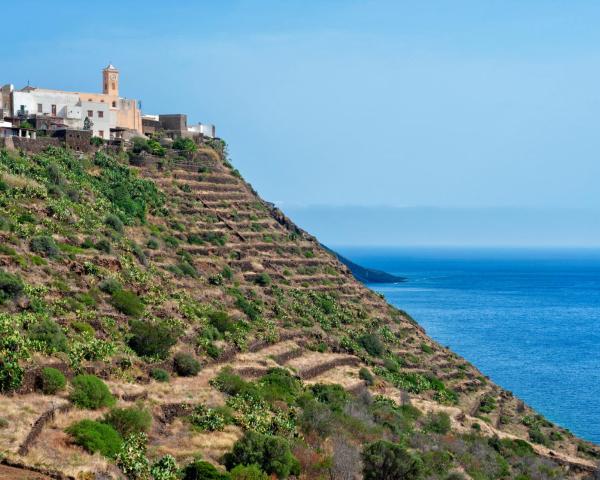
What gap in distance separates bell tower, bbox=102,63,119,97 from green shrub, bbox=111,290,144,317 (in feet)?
133

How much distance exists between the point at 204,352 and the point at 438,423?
13.8 metres

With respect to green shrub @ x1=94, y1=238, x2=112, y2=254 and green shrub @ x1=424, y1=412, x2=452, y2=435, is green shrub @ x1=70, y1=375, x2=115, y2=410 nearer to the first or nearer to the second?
green shrub @ x1=94, y1=238, x2=112, y2=254

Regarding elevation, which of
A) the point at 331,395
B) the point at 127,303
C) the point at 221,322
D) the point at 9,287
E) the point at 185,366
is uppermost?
the point at 9,287

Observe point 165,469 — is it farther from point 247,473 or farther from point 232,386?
point 232,386

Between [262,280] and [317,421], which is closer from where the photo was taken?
[317,421]

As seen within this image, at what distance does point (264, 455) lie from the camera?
28688 millimetres

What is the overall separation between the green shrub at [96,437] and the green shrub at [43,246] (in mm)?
17005

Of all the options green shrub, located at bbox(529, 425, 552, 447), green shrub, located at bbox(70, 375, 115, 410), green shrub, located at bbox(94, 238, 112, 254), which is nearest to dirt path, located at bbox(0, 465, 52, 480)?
green shrub, located at bbox(70, 375, 115, 410)

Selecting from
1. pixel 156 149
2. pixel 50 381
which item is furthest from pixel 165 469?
pixel 156 149

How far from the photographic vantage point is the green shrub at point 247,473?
87.8 feet

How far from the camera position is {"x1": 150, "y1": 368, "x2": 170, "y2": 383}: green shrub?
3678cm

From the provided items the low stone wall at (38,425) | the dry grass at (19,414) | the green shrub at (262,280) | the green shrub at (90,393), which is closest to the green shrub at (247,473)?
the green shrub at (90,393)

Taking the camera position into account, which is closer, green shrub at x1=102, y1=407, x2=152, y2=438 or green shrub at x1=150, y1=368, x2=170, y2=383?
green shrub at x1=102, y1=407, x2=152, y2=438

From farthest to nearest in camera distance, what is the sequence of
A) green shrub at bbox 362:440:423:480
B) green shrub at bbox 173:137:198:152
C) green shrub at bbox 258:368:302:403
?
green shrub at bbox 173:137:198:152 < green shrub at bbox 258:368:302:403 < green shrub at bbox 362:440:423:480
